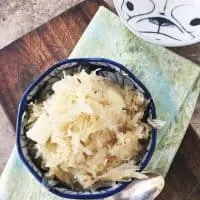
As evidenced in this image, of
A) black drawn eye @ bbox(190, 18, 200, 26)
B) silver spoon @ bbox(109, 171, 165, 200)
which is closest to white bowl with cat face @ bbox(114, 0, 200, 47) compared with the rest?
black drawn eye @ bbox(190, 18, 200, 26)

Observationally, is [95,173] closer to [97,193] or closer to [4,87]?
[97,193]

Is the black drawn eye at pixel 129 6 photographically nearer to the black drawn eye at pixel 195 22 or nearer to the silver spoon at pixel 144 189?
the black drawn eye at pixel 195 22

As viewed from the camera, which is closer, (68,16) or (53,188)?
(53,188)

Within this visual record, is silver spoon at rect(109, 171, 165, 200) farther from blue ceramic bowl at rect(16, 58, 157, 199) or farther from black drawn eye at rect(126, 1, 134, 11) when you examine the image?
black drawn eye at rect(126, 1, 134, 11)

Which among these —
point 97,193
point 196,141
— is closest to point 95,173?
point 97,193

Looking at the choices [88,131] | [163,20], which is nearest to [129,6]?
[163,20]

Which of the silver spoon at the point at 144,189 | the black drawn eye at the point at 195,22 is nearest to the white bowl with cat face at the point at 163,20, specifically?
the black drawn eye at the point at 195,22
